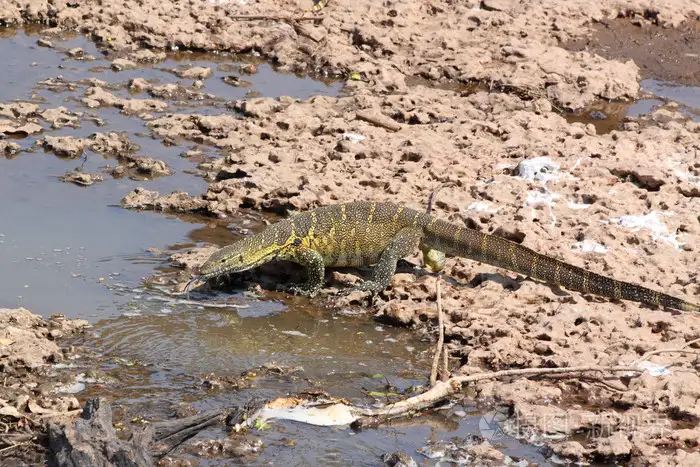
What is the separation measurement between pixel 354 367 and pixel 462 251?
2028 millimetres

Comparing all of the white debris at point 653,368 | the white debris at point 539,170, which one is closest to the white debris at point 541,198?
the white debris at point 539,170

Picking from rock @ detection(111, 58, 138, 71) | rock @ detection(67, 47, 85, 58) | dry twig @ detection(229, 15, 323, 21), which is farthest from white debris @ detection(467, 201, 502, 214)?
rock @ detection(67, 47, 85, 58)

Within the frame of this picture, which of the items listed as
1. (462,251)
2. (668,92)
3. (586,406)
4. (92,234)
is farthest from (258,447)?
(668,92)

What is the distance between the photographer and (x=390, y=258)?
9.53 meters

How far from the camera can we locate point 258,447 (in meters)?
6.88

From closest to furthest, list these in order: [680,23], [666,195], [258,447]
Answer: [258,447]
[666,195]
[680,23]

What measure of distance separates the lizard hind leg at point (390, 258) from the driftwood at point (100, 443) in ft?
10.5

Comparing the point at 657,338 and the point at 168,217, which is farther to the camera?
the point at 168,217

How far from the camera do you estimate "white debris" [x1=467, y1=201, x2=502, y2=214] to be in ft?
34.9

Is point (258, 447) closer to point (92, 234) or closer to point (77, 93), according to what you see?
point (92, 234)

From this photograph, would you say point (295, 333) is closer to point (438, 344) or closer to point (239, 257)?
point (239, 257)

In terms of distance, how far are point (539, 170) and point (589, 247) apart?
1.68 meters

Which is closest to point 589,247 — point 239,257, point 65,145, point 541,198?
point 541,198

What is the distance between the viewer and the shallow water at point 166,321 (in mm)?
7301
